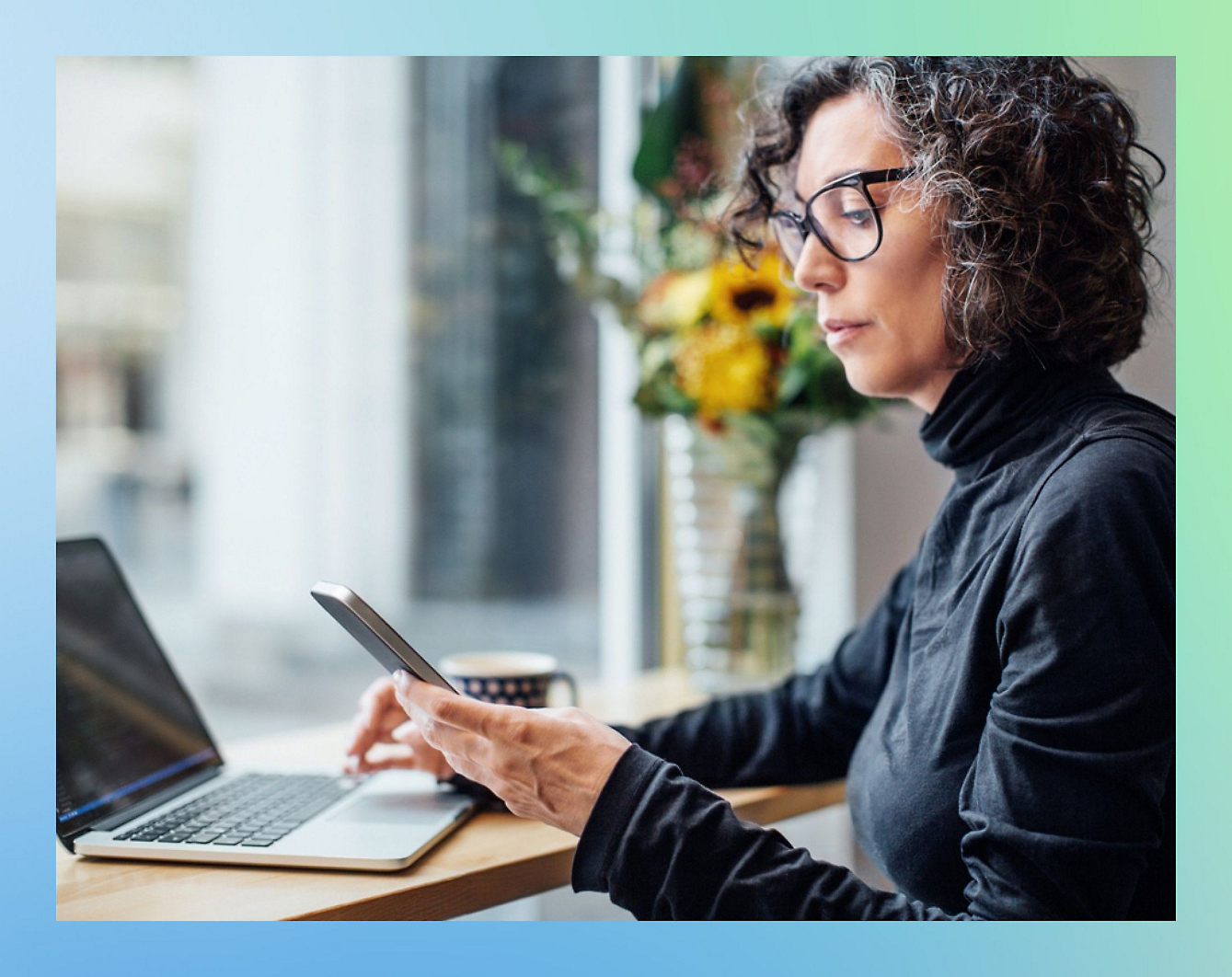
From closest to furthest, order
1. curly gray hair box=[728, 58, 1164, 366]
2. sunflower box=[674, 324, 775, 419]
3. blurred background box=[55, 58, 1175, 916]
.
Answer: curly gray hair box=[728, 58, 1164, 366], sunflower box=[674, 324, 775, 419], blurred background box=[55, 58, 1175, 916]

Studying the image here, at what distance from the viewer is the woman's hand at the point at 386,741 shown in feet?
2.85

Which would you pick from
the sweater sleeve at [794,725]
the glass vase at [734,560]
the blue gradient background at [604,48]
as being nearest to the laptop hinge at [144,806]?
the blue gradient background at [604,48]

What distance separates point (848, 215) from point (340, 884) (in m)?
0.56

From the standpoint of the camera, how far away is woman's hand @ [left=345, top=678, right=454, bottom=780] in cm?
87

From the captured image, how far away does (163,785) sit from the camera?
2.75 feet

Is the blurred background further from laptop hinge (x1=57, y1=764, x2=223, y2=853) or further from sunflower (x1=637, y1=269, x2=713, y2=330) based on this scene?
laptop hinge (x1=57, y1=764, x2=223, y2=853)

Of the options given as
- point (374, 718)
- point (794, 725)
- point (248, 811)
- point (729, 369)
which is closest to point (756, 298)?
point (729, 369)

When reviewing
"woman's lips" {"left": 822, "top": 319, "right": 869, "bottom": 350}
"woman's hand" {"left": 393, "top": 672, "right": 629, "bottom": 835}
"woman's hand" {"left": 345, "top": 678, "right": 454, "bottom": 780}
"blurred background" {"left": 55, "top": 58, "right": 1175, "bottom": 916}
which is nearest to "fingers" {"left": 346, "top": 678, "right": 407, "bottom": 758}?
"woman's hand" {"left": 345, "top": 678, "right": 454, "bottom": 780}

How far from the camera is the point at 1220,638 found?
24.0 inches

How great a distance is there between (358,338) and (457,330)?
20 cm

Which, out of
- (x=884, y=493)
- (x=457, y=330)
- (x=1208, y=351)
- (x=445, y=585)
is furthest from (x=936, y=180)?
(x=445, y=585)

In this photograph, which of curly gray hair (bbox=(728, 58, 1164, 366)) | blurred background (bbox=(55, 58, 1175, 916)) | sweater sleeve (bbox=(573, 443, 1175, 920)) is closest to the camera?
sweater sleeve (bbox=(573, 443, 1175, 920))

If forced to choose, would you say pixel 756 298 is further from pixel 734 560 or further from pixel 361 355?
pixel 361 355

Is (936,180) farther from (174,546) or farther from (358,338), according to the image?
(174,546)
